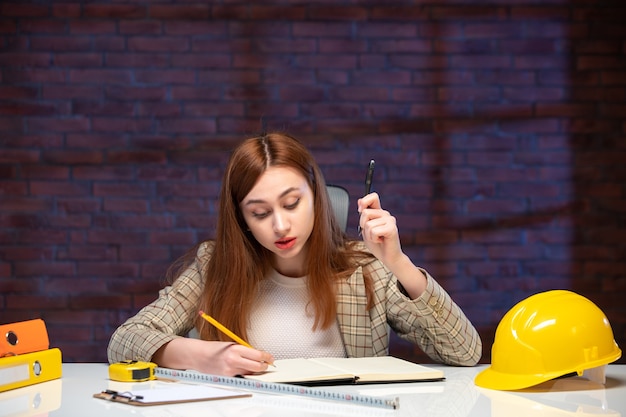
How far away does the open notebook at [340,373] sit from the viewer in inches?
57.6

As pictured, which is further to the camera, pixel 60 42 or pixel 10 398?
pixel 60 42

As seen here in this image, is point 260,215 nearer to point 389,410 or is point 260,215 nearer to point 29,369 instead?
point 29,369

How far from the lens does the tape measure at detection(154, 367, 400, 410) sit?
1302 mm

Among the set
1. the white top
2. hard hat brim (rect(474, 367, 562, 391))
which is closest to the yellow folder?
the white top

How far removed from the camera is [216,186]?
3646 mm

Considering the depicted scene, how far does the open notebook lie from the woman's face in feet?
1.14

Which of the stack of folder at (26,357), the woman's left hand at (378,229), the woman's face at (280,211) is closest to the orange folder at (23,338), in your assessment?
the stack of folder at (26,357)

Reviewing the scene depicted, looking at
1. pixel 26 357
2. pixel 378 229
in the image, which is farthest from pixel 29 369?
pixel 378 229

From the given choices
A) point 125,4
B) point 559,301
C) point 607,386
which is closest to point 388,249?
point 559,301

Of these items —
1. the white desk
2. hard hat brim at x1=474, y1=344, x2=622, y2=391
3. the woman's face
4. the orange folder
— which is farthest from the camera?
the woman's face

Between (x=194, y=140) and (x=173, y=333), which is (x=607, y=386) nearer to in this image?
(x=173, y=333)

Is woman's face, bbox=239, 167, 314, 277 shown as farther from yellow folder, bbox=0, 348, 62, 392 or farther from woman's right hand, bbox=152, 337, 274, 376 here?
yellow folder, bbox=0, 348, 62, 392

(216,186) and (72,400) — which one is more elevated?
(216,186)

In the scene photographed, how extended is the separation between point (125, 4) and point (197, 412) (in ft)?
9.04
